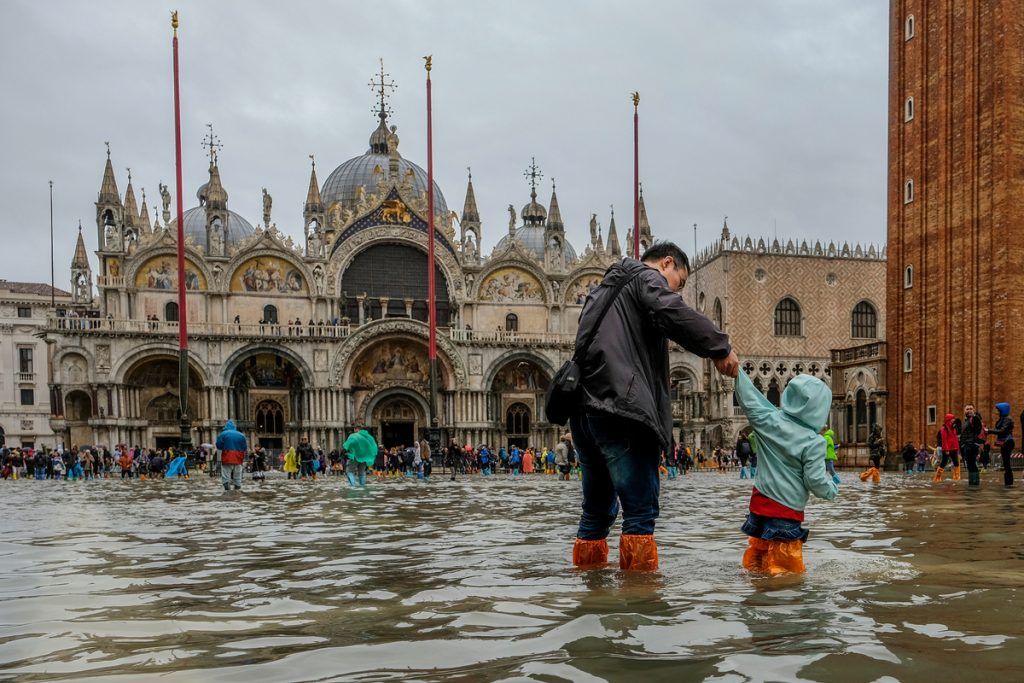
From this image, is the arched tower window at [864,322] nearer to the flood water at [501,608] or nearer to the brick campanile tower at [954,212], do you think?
the brick campanile tower at [954,212]

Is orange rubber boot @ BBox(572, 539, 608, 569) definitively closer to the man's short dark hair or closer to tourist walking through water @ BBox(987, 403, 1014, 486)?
the man's short dark hair

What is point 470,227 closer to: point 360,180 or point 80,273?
point 360,180

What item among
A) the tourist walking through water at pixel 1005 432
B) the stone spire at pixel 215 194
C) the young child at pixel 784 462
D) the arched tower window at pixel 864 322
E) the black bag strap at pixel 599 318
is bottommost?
the tourist walking through water at pixel 1005 432

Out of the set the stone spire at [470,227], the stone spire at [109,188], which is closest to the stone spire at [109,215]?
the stone spire at [109,188]

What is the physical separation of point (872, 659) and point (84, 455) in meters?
33.5

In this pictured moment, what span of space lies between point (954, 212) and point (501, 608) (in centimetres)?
2952

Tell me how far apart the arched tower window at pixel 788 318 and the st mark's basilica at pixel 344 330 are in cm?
72

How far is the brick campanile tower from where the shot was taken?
27531 millimetres

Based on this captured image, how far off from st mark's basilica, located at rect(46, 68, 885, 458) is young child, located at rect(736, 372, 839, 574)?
1500 inches

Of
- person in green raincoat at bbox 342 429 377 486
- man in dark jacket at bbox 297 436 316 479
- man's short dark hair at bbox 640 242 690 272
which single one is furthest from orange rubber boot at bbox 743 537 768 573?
man in dark jacket at bbox 297 436 316 479

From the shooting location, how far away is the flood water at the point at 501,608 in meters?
2.87

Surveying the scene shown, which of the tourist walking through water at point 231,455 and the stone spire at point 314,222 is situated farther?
the stone spire at point 314,222

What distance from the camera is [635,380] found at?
4742 millimetres

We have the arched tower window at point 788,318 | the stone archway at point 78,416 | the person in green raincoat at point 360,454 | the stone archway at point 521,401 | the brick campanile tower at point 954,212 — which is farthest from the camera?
the arched tower window at point 788,318
